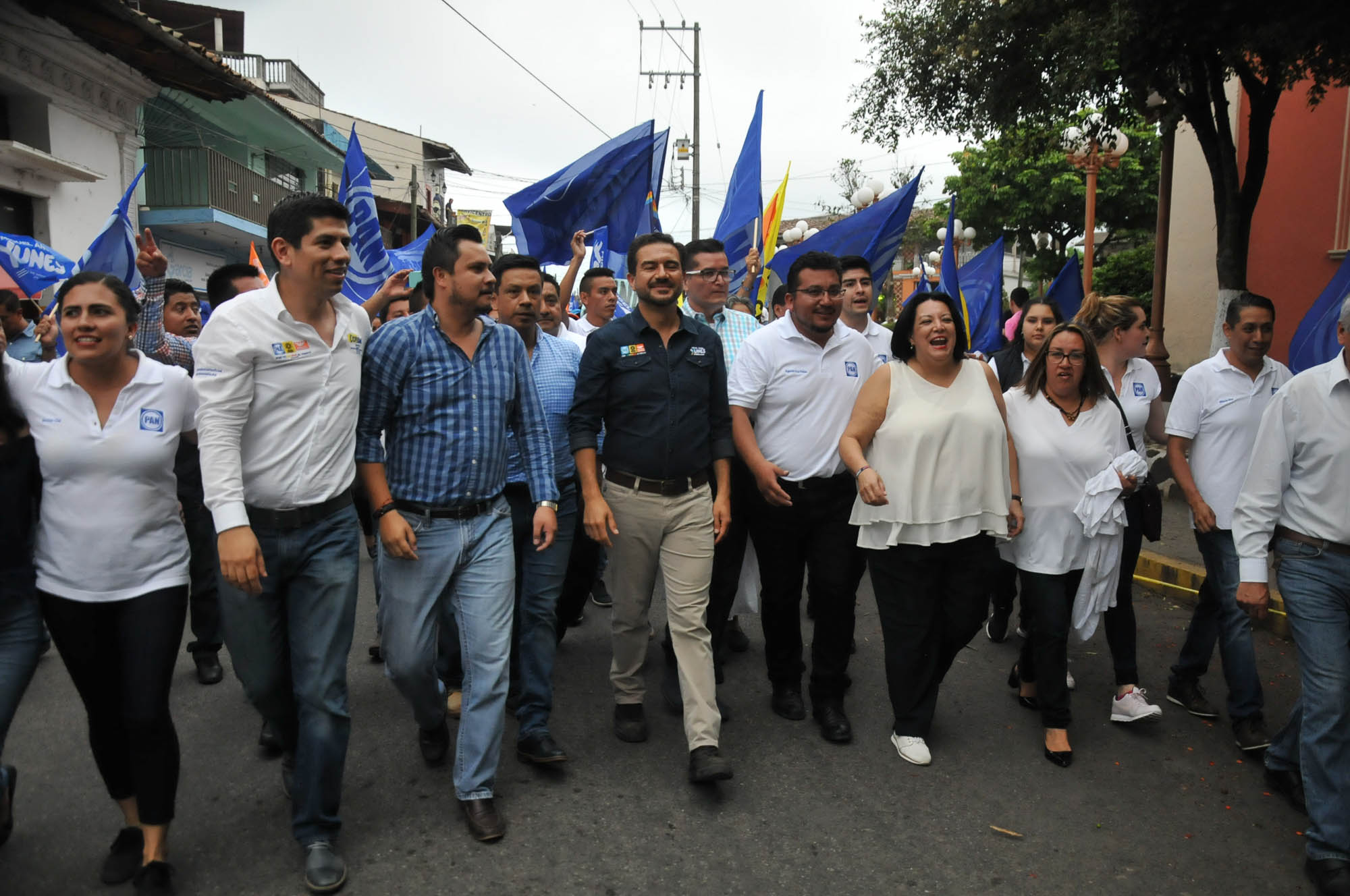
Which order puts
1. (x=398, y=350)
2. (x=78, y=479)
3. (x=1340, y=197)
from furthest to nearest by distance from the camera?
(x=1340, y=197) → (x=398, y=350) → (x=78, y=479)

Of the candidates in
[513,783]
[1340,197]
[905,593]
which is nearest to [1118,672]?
[905,593]

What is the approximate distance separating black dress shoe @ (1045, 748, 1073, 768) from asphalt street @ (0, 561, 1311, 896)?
48mm

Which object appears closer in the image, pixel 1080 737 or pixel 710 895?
pixel 710 895

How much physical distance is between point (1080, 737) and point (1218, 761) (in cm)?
54

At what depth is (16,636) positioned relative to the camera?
302cm

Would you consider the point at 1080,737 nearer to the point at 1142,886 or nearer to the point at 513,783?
the point at 1142,886

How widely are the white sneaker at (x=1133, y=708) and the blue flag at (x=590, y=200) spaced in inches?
203

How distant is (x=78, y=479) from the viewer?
3021mm

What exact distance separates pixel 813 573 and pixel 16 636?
3.11m

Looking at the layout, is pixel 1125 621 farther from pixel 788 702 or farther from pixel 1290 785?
pixel 788 702


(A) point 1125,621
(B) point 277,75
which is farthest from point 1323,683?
(B) point 277,75

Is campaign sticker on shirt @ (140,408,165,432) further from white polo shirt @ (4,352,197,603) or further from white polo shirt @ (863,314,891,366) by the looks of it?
white polo shirt @ (863,314,891,366)

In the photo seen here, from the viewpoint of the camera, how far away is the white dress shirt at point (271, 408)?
2994 mm

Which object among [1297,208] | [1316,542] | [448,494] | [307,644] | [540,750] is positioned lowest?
[540,750]
